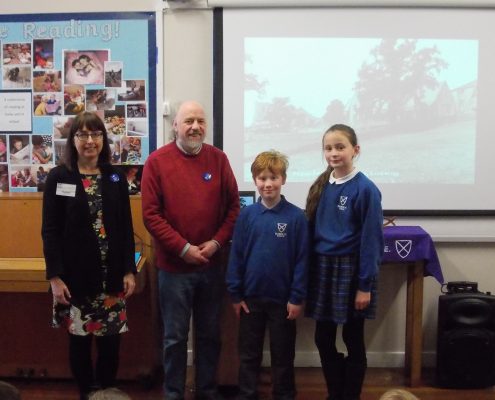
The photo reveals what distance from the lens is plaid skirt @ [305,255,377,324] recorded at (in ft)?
6.90

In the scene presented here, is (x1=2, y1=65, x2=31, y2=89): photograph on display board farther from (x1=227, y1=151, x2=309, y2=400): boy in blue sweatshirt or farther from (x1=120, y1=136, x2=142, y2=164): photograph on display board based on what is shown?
(x1=227, y1=151, x2=309, y2=400): boy in blue sweatshirt

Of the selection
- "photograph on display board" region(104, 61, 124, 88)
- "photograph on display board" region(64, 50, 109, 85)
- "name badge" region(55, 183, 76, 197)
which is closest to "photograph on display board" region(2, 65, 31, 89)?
"photograph on display board" region(64, 50, 109, 85)

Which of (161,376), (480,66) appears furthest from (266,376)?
(480,66)

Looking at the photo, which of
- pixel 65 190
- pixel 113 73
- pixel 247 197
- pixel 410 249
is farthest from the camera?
pixel 113 73

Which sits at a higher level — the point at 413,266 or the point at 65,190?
the point at 65,190

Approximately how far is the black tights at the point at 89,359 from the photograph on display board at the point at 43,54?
1702 mm

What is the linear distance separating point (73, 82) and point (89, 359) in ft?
5.42

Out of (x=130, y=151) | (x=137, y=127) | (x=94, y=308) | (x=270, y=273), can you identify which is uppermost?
(x=137, y=127)

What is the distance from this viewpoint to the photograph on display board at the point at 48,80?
301cm

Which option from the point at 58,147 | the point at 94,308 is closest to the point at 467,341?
the point at 94,308

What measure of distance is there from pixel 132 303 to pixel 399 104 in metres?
1.92

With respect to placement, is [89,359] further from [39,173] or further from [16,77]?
[16,77]

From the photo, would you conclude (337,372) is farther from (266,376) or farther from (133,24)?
(133,24)

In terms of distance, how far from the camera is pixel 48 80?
301 cm
